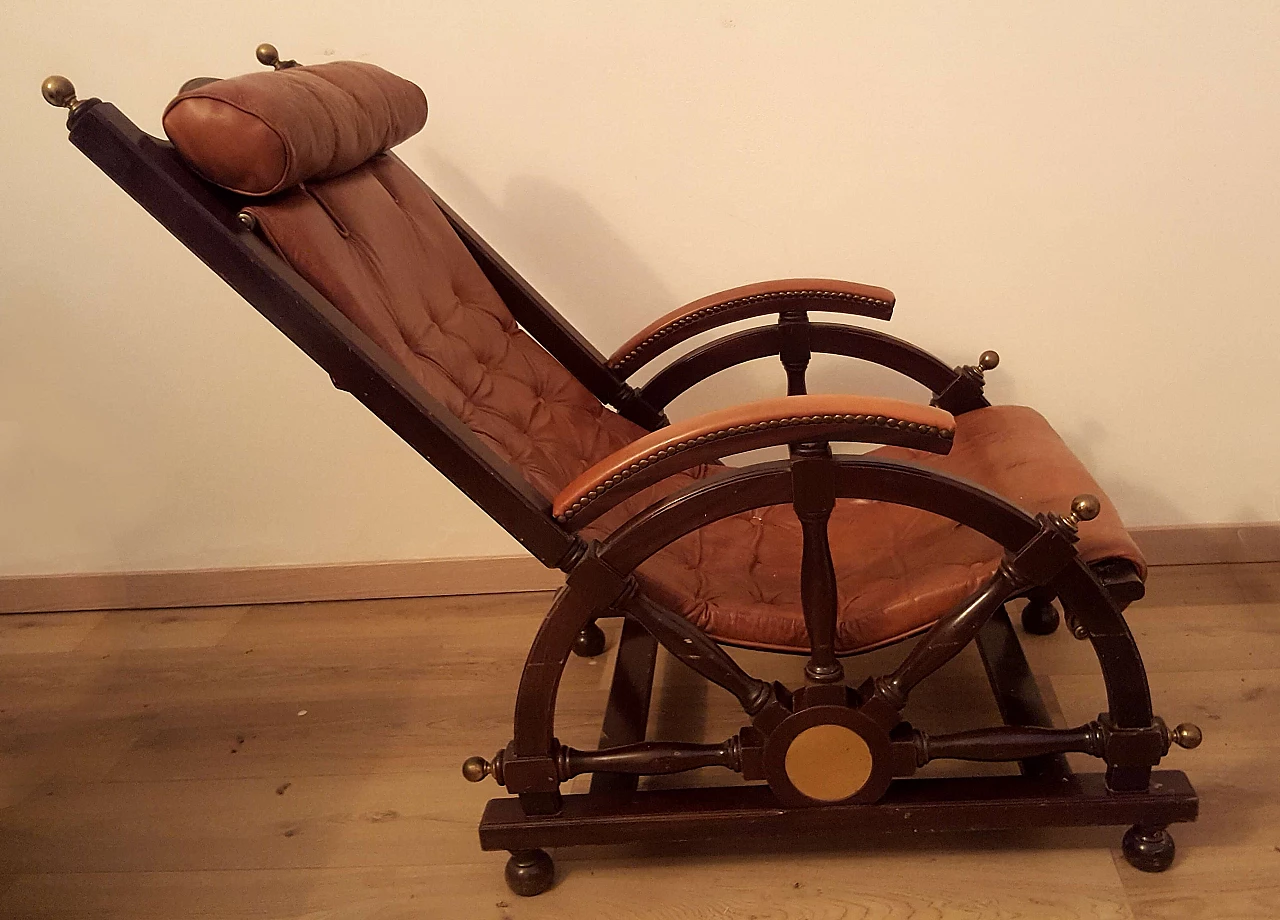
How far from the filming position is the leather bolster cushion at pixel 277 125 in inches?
44.3

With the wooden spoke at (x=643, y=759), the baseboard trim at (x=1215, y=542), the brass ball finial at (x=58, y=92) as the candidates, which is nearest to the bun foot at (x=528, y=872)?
the wooden spoke at (x=643, y=759)

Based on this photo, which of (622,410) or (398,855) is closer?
(398,855)

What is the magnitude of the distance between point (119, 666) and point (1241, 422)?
7.59 ft

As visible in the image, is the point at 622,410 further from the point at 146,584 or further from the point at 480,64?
the point at 146,584

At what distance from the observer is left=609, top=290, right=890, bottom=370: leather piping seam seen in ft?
5.50

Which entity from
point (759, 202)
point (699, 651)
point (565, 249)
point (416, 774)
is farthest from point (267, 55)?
point (416, 774)

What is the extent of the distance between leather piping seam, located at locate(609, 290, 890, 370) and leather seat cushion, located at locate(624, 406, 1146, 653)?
28cm

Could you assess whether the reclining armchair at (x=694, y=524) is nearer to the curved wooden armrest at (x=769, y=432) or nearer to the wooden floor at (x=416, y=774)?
the curved wooden armrest at (x=769, y=432)

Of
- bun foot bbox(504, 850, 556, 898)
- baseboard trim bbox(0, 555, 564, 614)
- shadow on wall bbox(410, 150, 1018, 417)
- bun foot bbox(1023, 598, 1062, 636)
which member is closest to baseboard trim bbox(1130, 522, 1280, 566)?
bun foot bbox(1023, 598, 1062, 636)

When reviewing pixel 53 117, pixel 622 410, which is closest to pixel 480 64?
pixel 622 410

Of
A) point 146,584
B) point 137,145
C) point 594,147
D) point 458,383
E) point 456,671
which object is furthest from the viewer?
point 146,584

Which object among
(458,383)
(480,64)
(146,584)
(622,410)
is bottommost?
(146,584)

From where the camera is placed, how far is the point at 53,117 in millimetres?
1870

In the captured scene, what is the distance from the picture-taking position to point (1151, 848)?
54.3 inches
